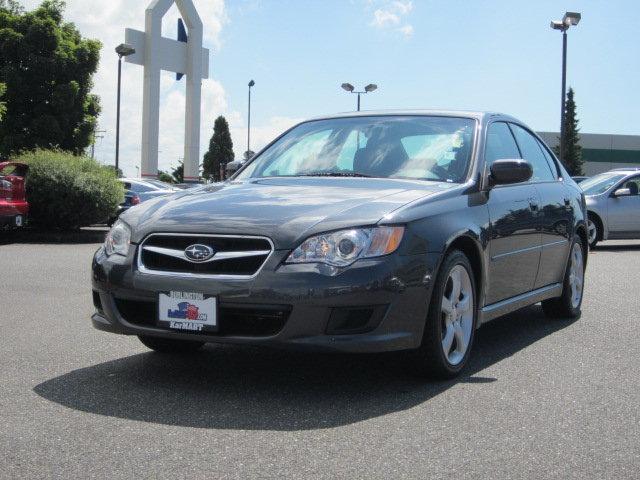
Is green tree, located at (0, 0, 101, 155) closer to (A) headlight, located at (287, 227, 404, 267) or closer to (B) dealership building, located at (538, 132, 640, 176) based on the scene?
(A) headlight, located at (287, 227, 404, 267)

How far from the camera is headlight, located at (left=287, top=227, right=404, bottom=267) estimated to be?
15.5ft

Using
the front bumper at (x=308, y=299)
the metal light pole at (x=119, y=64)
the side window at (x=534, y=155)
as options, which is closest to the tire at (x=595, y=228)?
the side window at (x=534, y=155)

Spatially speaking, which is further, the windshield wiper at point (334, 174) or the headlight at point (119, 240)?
the windshield wiper at point (334, 174)

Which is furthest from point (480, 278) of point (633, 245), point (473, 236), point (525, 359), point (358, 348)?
point (633, 245)

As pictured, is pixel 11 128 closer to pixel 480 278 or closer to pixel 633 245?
pixel 633 245

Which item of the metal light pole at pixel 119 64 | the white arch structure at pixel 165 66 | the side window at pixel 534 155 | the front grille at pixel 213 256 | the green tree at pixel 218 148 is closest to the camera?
the front grille at pixel 213 256

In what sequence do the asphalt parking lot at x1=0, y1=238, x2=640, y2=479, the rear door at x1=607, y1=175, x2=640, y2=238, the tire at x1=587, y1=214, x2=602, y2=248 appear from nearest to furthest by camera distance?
1. the asphalt parking lot at x1=0, y1=238, x2=640, y2=479
2. the tire at x1=587, y1=214, x2=602, y2=248
3. the rear door at x1=607, y1=175, x2=640, y2=238

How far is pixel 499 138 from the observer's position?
6.65 m

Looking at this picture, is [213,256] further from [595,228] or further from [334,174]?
[595,228]

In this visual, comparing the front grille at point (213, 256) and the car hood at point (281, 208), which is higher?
the car hood at point (281, 208)

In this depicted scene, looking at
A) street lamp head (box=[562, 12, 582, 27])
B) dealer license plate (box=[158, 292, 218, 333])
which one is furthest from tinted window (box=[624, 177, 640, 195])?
dealer license plate (box=[158, 292, 218, 333])

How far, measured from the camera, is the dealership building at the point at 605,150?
8712 cm

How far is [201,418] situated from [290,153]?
2.55 meters

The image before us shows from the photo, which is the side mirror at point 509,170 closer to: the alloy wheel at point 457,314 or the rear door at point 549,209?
the alloy wheel at point 457,314
